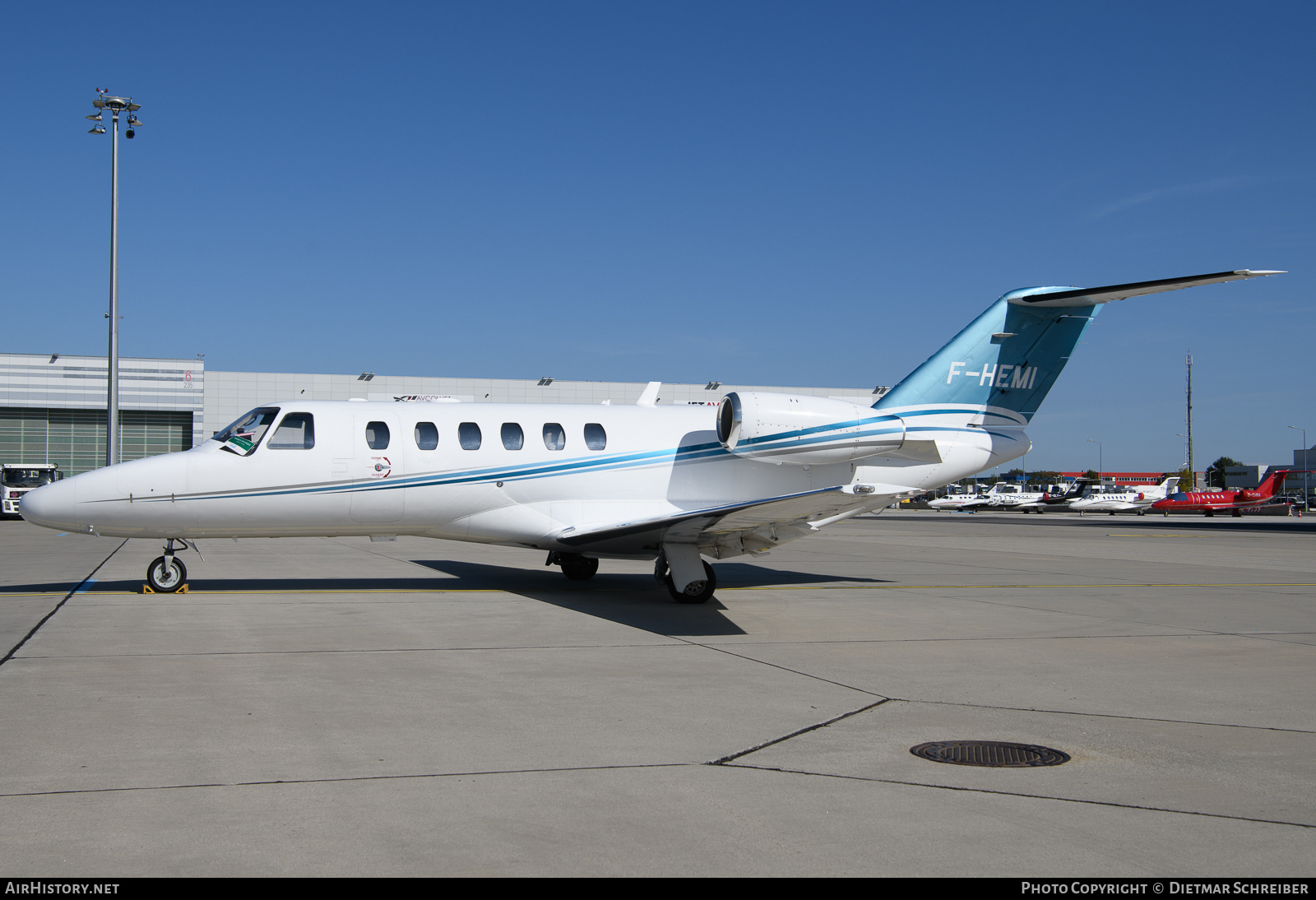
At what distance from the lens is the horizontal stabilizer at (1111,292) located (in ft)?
40.7

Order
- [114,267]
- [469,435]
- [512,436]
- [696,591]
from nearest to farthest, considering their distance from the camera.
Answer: [696,591] < [469,435] < [512,436] < [114,267]

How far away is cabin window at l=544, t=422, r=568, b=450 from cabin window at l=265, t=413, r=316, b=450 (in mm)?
3058

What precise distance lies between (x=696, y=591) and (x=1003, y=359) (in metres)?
6.32

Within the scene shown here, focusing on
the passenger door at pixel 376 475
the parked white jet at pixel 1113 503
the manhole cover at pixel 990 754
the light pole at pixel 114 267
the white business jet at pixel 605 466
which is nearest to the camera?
the manhole cover at pixel 990 754

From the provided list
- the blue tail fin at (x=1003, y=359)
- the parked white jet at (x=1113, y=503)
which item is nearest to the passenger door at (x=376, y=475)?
the blue tail fin at (x=1003, y=359)

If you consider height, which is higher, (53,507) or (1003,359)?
(1003,359)

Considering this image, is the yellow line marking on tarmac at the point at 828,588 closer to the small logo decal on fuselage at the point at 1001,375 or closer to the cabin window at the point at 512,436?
the cabin window at the point at 512,436

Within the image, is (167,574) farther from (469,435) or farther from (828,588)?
(828,588)

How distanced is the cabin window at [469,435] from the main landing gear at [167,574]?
3.70 meters

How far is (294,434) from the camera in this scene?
42.4 feet

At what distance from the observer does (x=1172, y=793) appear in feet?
16.1

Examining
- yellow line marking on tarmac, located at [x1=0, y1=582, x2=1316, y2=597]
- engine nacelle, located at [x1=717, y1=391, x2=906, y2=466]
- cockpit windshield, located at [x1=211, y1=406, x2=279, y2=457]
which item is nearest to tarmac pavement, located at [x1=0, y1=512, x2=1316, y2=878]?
yellow line marking on tarmac, located at [x1=0, y1=582, x2=1316, y2=597]

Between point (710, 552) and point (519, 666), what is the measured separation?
5584mm

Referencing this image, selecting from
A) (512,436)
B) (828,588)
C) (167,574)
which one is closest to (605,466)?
(512,436)
